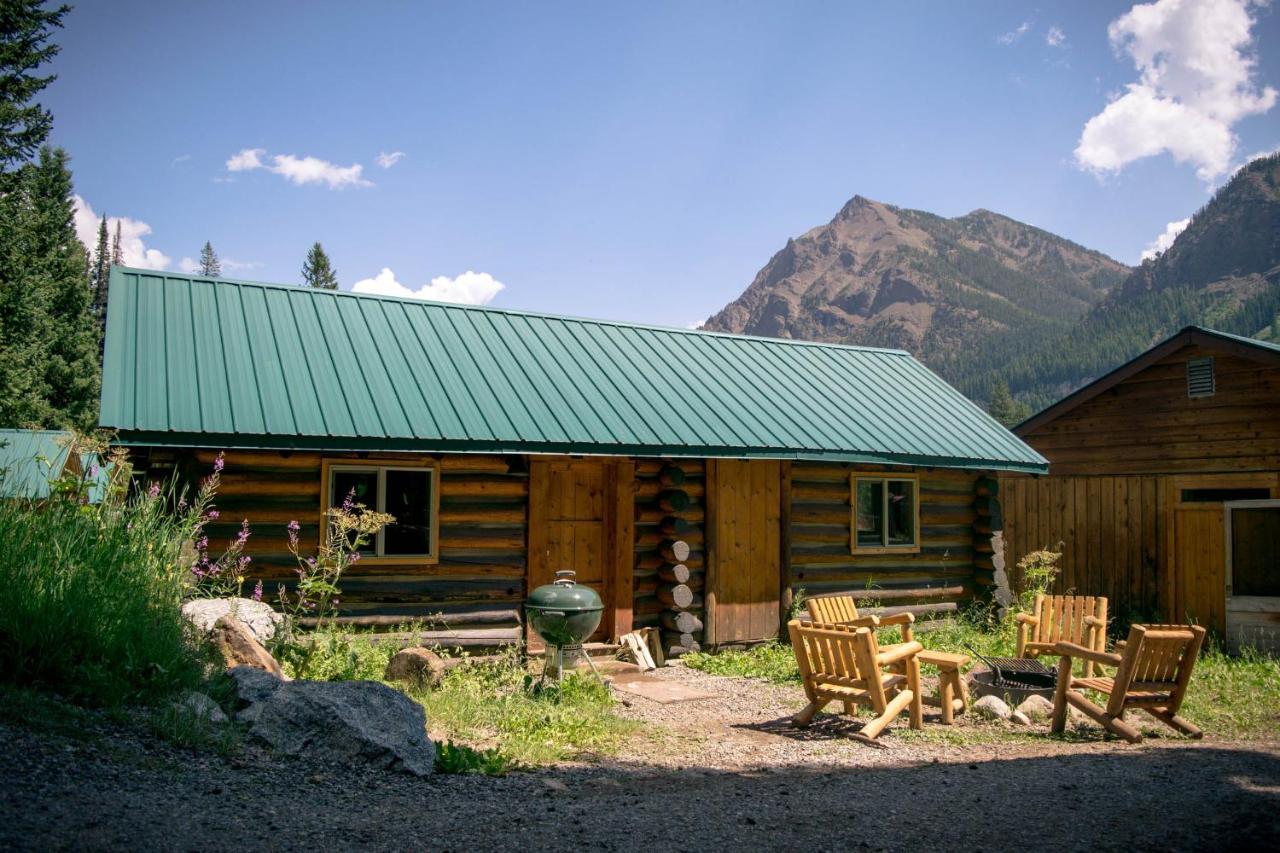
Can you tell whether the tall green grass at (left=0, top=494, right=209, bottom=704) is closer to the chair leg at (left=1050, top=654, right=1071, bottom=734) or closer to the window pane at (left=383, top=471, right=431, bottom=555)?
the window pane at (left=383, top=471, right=431, bottom=555)

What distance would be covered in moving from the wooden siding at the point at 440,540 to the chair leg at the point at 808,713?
397 cm

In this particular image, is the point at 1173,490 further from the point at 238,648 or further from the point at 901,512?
the point at 238,648

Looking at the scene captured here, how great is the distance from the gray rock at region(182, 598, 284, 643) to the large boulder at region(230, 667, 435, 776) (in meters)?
1.66

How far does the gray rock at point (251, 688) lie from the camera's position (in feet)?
22.0

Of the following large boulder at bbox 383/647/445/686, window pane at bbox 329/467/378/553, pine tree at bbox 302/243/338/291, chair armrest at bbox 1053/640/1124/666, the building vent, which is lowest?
large boulder at bbox 383/647/445/686

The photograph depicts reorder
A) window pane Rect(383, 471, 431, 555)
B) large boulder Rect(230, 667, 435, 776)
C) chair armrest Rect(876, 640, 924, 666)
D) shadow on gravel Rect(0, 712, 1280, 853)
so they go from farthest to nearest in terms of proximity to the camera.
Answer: window pane Rect(383, 471, 431, 555) → chair armrest Rect(876, 640, 924, 666) → large boulder Rect(230, 667, 435, 776) → shadow on gravel Rect(0, 712, 1280, 853)

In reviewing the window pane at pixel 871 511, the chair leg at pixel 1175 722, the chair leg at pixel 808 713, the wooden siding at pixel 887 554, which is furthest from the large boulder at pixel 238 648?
the window pane at pixel 871 511

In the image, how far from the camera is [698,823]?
18.5 feet

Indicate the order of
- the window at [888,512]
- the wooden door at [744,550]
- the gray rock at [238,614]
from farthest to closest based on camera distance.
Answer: the window at [888,512] < the wooden door at [744,550] < the gray rock at [238,614]

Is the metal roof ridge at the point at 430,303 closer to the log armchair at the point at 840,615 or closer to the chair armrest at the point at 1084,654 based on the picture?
the log armchair at the point at 840,615

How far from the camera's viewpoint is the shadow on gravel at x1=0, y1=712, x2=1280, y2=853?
16.1ft

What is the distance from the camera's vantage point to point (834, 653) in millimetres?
8992

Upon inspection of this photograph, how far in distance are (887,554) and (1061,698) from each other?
5.85 m

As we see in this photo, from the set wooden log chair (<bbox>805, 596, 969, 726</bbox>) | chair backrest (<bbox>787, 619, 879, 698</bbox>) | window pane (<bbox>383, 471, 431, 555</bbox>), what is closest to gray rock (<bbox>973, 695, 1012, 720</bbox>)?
wooden log chair (<bbox>805, 596, 969, 726</bbox>)
